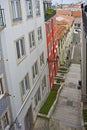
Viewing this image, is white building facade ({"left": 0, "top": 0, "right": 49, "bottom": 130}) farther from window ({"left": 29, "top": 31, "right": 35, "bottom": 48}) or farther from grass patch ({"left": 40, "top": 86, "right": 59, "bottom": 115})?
grass patch ({"left": 40, "top": 86, "right": 59, "bottom": 115})

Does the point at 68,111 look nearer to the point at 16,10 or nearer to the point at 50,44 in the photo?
the point at 50,44

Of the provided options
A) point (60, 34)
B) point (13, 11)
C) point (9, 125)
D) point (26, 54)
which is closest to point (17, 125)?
point (9, 125)

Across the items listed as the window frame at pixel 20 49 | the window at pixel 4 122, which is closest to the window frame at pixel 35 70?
the window frame at pixel 20 49

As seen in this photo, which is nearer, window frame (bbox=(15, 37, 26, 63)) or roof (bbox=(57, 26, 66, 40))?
window frame (bbox=(15, 37, 26, 63))

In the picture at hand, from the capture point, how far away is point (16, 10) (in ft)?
54.4

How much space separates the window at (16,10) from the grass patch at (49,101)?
441 inches

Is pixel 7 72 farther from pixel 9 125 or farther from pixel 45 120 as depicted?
pixel 45 120

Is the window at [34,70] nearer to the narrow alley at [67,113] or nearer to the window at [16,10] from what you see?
the narrow alley at [67,113]

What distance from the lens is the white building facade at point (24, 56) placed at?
48.5 feet

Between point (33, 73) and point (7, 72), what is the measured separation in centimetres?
707

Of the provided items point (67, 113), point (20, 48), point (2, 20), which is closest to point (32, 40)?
point (20, 48)

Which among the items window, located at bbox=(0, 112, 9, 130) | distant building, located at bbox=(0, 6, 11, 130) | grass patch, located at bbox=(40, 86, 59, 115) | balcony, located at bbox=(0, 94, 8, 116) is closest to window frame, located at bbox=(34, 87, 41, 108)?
grass patch, located at bbox=(40, 86, 59, 115)

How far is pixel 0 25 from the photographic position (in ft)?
43.2

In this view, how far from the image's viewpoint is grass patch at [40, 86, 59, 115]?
23753mm
